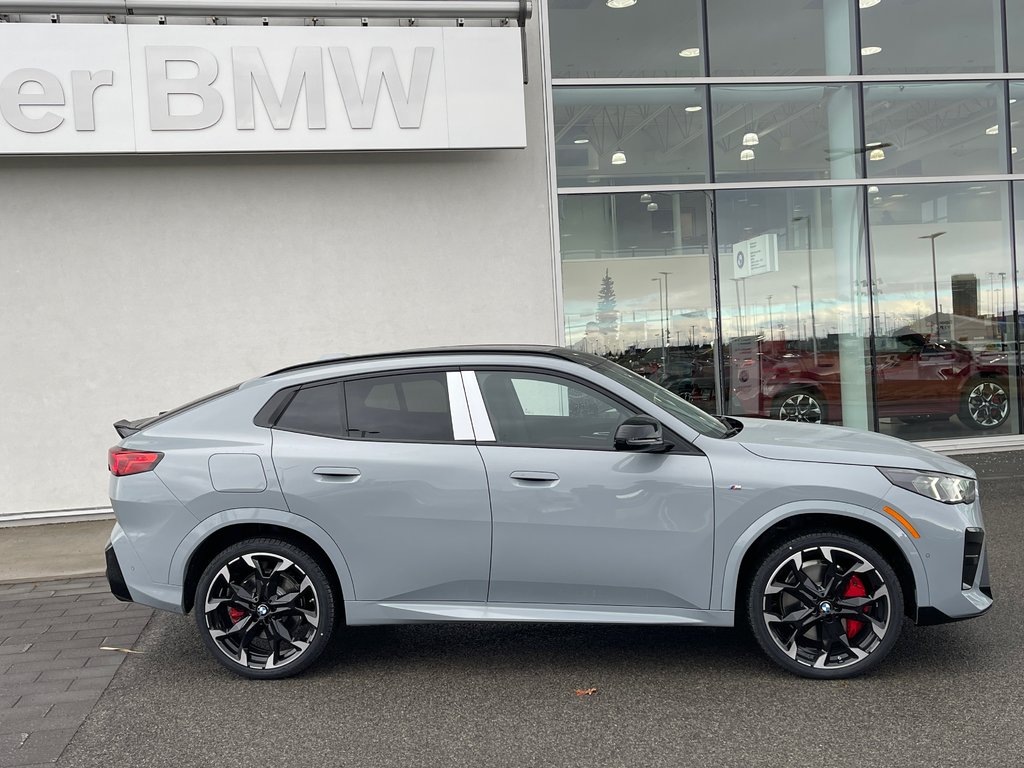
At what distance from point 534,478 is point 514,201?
6114 mm

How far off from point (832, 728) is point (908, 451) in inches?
58.8

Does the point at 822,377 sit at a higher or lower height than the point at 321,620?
higher

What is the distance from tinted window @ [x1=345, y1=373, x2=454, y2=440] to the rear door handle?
212mm

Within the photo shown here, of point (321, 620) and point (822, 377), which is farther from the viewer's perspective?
point (822, 377)

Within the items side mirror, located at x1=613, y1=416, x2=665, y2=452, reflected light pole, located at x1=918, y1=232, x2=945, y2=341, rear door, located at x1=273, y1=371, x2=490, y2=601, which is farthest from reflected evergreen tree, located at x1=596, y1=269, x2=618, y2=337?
side mirror, located at x1=613, y1=416, x2=665, y2=452

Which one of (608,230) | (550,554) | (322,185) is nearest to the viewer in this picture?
(550,554)

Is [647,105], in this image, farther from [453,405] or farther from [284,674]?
[284,674]

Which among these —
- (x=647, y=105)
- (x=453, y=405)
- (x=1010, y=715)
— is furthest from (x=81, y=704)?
(x=647, y=105)

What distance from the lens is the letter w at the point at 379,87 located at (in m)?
9.33

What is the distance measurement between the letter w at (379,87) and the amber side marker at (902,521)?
655 centimetres

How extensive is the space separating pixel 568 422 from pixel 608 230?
639 cm

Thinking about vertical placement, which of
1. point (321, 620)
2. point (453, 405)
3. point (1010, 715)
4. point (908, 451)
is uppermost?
point (453, 405)

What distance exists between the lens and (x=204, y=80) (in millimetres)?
9133

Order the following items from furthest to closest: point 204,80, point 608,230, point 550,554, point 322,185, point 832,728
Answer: point 608,230
point 322,185
point 204,80
point 550,554
point 832,728
